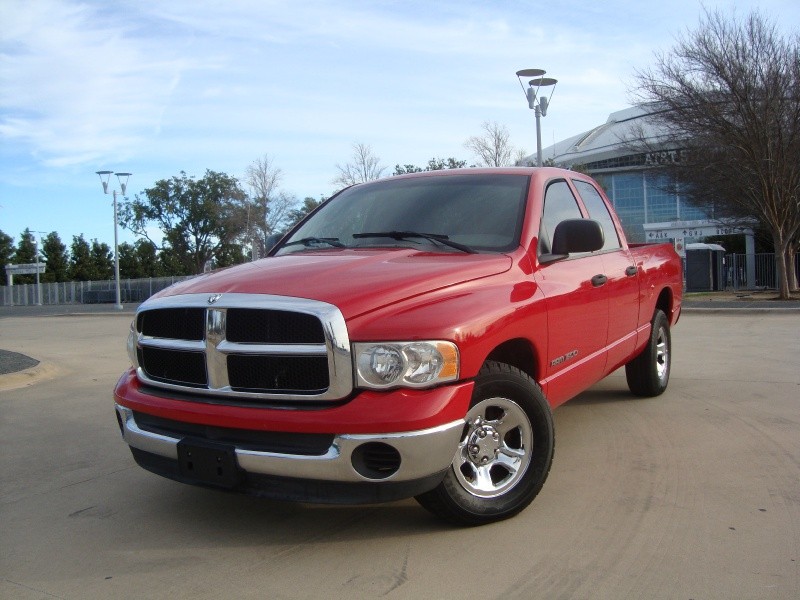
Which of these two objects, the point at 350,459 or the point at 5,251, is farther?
the point at 5,251

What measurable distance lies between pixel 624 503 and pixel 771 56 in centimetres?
1897

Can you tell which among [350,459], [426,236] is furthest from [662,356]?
[350,459]

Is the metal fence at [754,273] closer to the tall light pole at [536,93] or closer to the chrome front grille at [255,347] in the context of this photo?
the tall light pole at [536,93]

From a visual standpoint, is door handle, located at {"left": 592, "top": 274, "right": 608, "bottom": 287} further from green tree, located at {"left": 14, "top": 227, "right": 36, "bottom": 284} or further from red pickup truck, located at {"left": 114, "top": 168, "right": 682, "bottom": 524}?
green tree, located at {"left": 14, "top": 227, "right": 36, "bottom": 284}

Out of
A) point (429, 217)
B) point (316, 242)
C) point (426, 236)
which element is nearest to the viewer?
point (426, 236)

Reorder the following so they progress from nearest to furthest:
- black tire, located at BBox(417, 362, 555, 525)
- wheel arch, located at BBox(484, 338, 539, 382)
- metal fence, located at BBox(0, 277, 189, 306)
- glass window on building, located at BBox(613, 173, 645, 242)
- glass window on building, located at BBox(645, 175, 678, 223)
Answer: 1. black tire, located at BBox(417, 362, 555, 525)
2. wheel arch, located at BBox(484, 338, 539, 382)
3. metal fence, located at BBox(0, 277, 189, 306)
4. glass window on building, located at BBox(645, 175, 678, 223)
5. glass window on building, located at BBox(613, 173, 645, 242)

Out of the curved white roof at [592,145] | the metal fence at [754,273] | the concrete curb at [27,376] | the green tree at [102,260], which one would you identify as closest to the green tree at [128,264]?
the green tree at [102,260]

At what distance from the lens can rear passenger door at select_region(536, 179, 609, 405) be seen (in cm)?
419

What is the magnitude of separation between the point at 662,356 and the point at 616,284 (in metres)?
1.89

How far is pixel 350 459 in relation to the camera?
3.08 meters

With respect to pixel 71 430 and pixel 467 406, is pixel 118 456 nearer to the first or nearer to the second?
pixel 71 430

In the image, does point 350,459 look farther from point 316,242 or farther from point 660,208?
point 660,208

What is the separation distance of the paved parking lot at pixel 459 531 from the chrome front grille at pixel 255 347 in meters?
0.77

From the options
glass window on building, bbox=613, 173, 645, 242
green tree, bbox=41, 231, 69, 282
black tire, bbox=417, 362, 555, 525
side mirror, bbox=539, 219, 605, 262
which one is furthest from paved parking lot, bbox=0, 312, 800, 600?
green tree, bbox=41, 231, 69, 282
